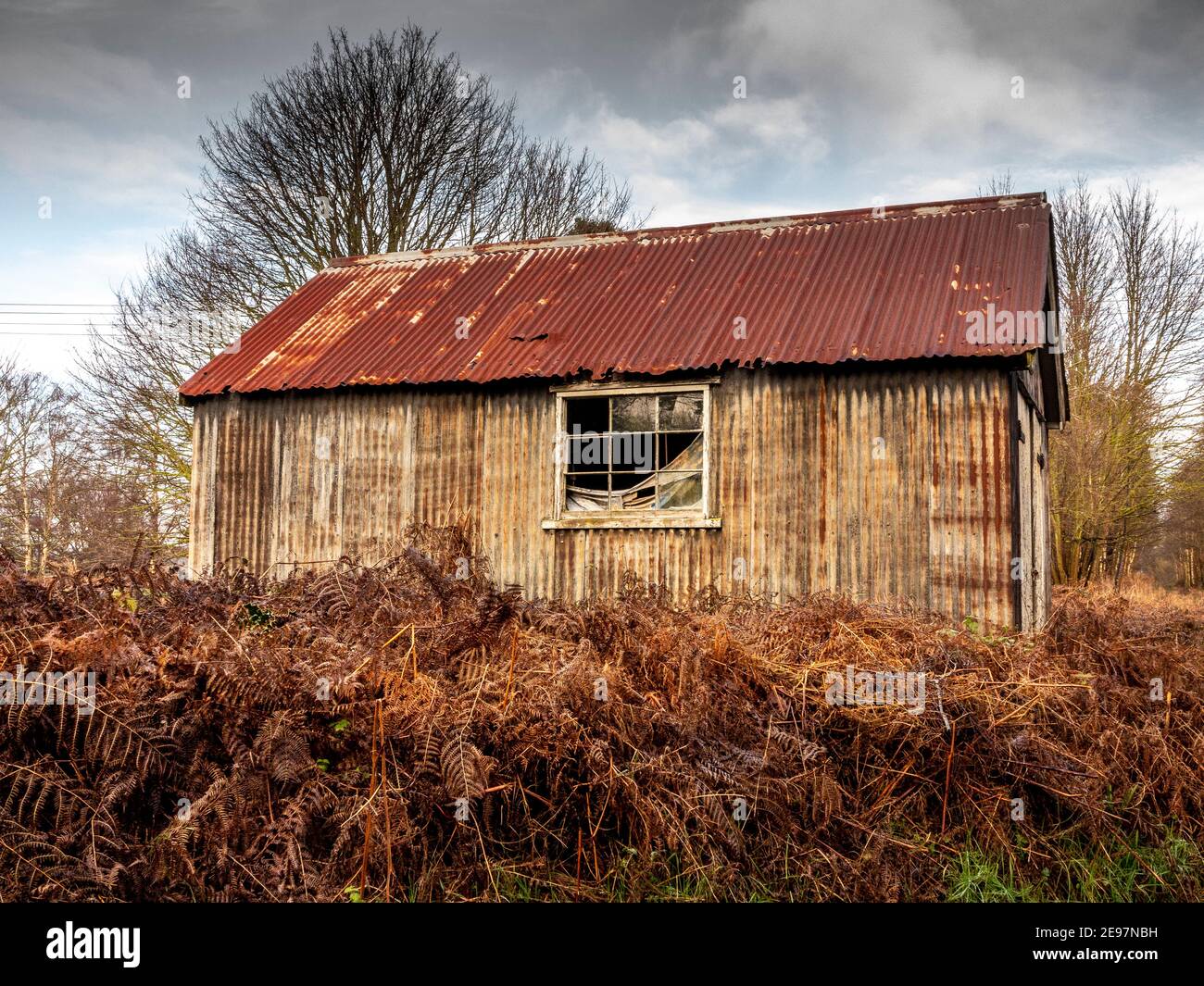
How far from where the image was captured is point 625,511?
10836 millimetres

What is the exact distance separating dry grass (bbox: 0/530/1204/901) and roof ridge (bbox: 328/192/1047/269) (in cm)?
834

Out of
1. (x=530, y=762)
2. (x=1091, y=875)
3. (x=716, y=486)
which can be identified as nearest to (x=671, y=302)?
(x=716, y=486)

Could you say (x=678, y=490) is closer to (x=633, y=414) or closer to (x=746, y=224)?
(x=633, y=414)

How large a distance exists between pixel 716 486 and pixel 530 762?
252 inches

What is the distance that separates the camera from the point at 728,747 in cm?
467

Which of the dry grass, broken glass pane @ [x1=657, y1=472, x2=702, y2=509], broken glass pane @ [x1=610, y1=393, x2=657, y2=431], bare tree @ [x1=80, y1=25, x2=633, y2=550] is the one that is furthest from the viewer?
bare tree @ [x1=80, y1=25, x2=633, y2=550]

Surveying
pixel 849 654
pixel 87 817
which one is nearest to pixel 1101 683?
pixel 849 654

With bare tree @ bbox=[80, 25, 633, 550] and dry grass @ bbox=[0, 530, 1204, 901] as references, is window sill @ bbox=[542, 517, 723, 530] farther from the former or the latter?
bare tree @ bbox=[80, 25, 633, 550]

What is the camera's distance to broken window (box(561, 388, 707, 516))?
10750 millimetres

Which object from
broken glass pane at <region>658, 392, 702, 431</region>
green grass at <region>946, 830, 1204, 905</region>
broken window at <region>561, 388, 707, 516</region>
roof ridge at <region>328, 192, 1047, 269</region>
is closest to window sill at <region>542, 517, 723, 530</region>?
broken window at <region>561, 388, 707, 516</region>

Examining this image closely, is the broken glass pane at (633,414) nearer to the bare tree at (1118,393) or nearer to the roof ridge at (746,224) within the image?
the roof ridge at (746,224)

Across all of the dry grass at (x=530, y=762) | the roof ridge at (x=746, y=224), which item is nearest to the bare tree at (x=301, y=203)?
the roof ridge at (x=746, y=224)
